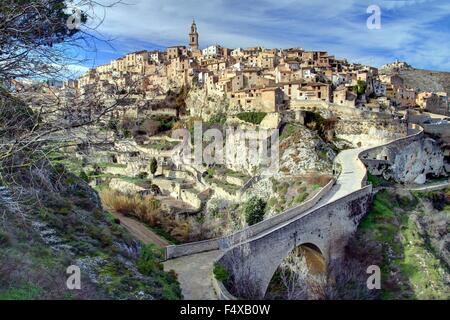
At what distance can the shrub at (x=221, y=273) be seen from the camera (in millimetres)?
11695

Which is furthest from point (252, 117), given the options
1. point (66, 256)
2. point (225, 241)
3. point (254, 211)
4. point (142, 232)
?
point (66, 256)

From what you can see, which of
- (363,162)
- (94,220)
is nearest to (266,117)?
(363,162)

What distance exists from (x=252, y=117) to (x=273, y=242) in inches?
1009

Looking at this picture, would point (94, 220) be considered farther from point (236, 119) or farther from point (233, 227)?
point (236, 119)

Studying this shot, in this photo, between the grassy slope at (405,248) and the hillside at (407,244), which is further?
the hillside at (407,244)

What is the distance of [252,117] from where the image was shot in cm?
4088

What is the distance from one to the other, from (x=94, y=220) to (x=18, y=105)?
7714 millimetres

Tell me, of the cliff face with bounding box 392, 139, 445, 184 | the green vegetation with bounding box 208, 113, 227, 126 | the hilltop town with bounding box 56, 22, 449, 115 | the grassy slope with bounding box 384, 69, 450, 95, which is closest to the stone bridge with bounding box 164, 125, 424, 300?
the cliff face with bounding box 392, 139, 445, 184

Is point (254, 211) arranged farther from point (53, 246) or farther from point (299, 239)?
point (53, 246)

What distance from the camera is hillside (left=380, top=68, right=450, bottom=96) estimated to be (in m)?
84.2

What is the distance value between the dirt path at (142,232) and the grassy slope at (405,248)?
36.9 feet

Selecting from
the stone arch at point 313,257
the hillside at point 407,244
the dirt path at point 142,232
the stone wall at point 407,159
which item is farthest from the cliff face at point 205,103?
the stone arch at point 313,257

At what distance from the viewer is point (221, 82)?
5103cm

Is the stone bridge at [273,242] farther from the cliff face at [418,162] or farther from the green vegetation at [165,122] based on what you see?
the green vegetation at [165,122]
